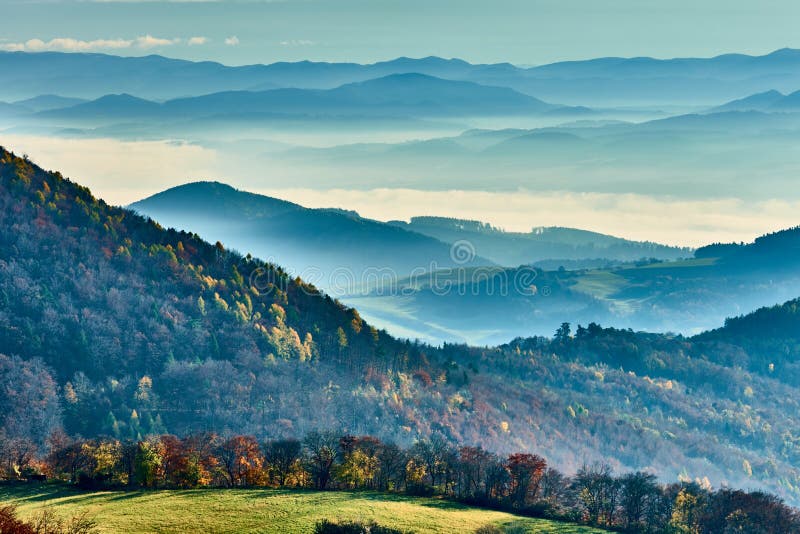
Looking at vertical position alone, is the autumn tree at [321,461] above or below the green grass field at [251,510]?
above

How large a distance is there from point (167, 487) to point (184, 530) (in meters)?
25.1

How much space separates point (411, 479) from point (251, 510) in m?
32.5

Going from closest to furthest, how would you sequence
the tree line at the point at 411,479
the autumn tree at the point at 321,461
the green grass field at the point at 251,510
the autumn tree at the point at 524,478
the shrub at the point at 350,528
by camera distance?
the shrub at the point at 350,528, the green grass field at the point at 251,510, the tree line at the point at 411,479, the autumn tree at the point at 524,478, the autumn tree at the point at 321,461

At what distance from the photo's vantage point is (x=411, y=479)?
16088 centimetres

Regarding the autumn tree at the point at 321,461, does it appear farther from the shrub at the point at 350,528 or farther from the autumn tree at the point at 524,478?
the shrub at the point at 350,528

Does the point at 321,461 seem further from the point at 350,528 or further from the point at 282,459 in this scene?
the point at 350,528

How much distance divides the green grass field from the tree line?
606 cm

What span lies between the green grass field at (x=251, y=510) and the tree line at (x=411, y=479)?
606 cm

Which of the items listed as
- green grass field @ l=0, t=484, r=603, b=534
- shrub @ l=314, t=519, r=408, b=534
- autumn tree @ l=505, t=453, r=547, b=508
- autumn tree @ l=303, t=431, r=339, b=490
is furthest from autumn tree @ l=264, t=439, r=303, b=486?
autumn tree @ l=505, t=453, r=547, b=508

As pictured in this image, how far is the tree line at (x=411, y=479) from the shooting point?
150 m

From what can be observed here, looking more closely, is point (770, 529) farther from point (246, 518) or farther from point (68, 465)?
point (68, 465)

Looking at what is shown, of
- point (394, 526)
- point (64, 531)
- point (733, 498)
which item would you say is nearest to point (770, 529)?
point (733, 498)

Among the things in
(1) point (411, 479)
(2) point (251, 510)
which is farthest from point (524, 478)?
(2) point (251, 510)

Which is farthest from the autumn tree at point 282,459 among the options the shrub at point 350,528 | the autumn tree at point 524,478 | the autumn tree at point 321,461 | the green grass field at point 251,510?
the autumn tree at point 524,478
